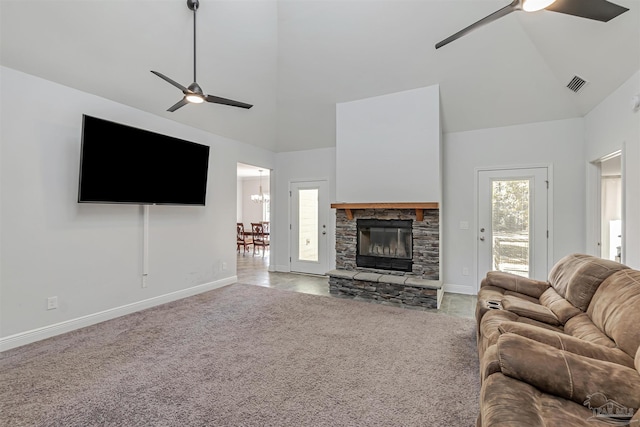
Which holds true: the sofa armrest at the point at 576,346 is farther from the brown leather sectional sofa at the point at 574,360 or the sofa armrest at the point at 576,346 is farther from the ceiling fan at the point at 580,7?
the ceiling fan at the point at 580,7

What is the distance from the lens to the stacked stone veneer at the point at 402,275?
13.4 ft

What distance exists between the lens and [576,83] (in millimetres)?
3527

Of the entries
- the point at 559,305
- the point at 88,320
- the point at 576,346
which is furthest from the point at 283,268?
the point at 576,346

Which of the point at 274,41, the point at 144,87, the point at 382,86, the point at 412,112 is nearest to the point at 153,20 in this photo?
the point at 144,87

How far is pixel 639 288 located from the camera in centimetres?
171

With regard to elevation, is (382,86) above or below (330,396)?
above

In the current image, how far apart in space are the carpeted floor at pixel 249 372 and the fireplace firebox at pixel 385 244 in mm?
1057

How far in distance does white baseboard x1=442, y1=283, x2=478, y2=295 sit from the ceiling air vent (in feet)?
9.94

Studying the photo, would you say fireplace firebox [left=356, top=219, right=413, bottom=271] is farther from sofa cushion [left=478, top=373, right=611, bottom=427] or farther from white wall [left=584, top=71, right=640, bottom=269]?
sofa cushion [left=478, top=373, right=611, bottom=427]

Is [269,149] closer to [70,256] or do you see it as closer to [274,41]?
[274,41]

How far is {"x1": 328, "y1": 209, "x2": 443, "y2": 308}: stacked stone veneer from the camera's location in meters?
4.09

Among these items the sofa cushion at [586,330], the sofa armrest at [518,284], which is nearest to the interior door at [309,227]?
the sofa armrest at [518,284]

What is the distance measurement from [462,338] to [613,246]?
15.7ft

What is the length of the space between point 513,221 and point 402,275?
1901 millimetres
